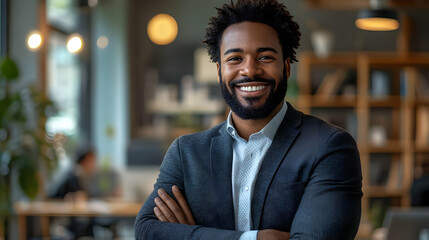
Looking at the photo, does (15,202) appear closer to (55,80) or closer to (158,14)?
(55,80)

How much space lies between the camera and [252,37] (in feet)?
4.69

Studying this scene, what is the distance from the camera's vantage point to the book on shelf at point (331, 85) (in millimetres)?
7199

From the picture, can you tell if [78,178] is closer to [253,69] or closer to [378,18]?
[378,18]

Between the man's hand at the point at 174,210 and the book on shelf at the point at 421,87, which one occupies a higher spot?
the book on shelf at the point at 421,87

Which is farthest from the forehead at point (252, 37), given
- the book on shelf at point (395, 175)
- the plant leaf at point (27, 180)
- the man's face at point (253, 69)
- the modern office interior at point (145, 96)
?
the book on shelf at point (395, 175)

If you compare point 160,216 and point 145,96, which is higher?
point 145,96

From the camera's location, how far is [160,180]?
1614mm

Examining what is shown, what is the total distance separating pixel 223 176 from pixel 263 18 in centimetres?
39

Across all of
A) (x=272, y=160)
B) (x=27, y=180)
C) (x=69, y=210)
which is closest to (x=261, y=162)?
(x=272, y=160)

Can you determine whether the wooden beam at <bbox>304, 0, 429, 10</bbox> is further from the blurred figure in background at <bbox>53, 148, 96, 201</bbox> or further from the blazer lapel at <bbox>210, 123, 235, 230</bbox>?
the blazer lapel at <bbox>210, 123, 235, 230</bbox>

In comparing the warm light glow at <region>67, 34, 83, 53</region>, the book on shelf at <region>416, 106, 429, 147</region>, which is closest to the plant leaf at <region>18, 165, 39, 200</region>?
the warm light glow at <region>67, 34, 83, 53</region>

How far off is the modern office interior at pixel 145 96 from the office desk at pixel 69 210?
12mm

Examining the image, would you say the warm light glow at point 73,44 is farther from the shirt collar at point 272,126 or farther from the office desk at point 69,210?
the shirt collar at point 272,126

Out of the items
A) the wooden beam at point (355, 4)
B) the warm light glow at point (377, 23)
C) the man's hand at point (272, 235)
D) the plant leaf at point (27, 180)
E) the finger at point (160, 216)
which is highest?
the wooden beam at point (355, 4)
